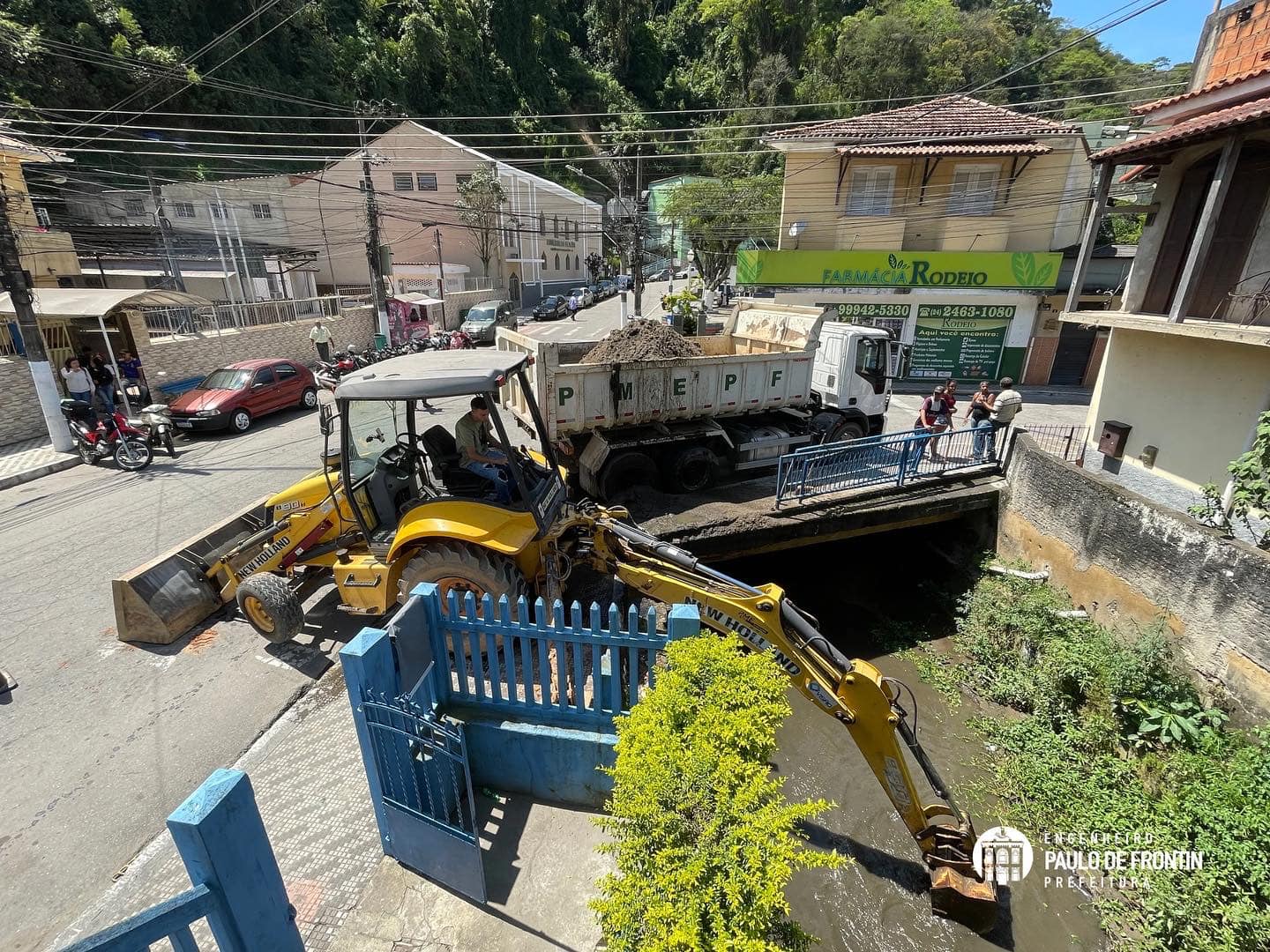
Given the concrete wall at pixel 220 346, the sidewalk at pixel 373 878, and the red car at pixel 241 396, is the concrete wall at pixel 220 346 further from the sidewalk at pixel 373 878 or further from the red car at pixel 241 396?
the sidewalk at pixel 373 878

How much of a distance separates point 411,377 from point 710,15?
57030mm

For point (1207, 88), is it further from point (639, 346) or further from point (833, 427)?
point (639, 346)

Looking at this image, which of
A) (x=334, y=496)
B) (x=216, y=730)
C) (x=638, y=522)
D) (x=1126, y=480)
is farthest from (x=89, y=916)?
(x=1126, y=480)

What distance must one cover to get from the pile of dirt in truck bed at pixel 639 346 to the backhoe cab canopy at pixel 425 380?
12.7 feet

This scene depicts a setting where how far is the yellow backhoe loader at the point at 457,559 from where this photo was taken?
151 inches

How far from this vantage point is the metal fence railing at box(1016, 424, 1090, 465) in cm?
1009

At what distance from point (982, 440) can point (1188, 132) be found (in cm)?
440

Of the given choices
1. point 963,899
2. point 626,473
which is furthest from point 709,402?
point 963,899

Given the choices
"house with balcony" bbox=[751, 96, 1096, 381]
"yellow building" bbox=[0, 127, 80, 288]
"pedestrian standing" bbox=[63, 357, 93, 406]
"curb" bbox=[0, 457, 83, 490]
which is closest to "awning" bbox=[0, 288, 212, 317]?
"pedestrian standing" bbox=[63, 357, 93, 406]

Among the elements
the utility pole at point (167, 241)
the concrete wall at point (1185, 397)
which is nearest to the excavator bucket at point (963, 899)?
the concrete wall at point (1185, 397)

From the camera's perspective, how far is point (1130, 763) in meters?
5.34

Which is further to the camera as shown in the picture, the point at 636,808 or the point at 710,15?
the point at 710,15

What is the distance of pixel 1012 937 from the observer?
4113mm

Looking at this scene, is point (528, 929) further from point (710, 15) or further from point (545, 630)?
point (710, 15)
